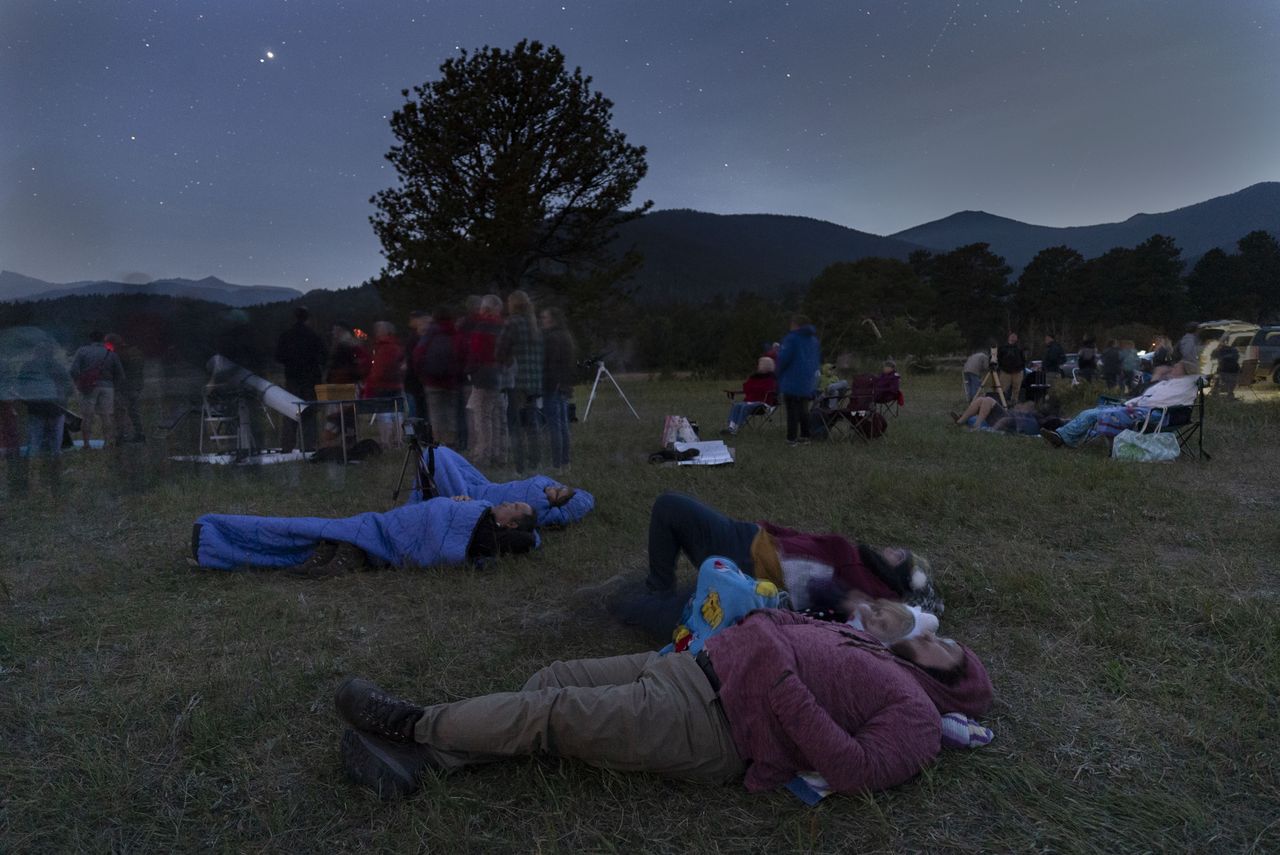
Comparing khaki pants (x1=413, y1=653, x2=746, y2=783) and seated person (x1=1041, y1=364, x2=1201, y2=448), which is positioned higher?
seated person (x1=1041, y1=364, x2=1201, y2=448)

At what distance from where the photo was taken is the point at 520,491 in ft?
15.4

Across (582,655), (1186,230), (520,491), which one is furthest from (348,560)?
(1186,230)

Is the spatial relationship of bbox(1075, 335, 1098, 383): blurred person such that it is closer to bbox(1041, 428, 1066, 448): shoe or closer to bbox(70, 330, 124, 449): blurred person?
bbox(1041, 428, 1066, 448): shoe

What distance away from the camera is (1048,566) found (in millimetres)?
3721

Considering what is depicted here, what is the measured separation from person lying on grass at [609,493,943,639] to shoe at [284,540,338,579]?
162 cm

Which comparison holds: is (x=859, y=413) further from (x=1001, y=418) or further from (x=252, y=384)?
(x=252, y=384)

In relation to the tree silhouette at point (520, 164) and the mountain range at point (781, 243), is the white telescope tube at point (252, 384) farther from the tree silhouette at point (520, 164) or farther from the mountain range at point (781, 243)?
the tree silhouette at point (520, 164)

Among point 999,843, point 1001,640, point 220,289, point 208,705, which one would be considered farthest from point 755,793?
point 220,289

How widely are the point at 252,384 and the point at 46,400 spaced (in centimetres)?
195

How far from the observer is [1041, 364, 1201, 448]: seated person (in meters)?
7.09

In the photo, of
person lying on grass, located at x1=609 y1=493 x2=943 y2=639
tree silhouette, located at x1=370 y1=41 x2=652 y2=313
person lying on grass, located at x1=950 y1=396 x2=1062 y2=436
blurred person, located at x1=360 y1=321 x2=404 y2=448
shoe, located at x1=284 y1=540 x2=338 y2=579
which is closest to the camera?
person lying on grass, located at x1=609 y1=493 x2=943 y2=639

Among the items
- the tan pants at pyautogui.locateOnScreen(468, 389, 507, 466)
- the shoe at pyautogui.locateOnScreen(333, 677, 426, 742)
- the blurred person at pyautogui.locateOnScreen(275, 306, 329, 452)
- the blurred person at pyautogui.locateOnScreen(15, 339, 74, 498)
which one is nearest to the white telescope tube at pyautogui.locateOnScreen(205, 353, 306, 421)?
the blurred person at pyautogui.locateOnScreen(275, 306, 329, 452)

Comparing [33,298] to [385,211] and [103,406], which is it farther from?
[385,211]

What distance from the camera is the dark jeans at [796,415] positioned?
8.62m
